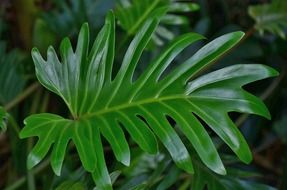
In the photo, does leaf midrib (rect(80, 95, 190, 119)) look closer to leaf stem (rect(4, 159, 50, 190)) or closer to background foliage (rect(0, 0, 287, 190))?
background foliage (rect(0, 0, 287, 190))

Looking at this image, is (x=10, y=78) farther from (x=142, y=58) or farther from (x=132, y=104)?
(x=132, y=104)

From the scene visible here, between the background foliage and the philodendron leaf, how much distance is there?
1.01 ft

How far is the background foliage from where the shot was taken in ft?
4.27

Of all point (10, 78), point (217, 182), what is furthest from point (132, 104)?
point (10, 78)

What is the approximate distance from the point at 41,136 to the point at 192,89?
0.23 m

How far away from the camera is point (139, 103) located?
87 cm

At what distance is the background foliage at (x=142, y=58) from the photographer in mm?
1303

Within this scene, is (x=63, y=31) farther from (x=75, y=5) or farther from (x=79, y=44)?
(x=79, y=44)

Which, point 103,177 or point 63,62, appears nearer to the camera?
point 103,177

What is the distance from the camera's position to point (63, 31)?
1.53 m

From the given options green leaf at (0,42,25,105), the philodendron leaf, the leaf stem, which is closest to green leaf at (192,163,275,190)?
the philodendron leaf

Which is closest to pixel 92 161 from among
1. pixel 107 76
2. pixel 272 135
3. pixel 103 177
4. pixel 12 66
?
pixel 103 177

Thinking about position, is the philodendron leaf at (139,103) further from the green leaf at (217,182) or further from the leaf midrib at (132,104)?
the green leaf at (217,182)

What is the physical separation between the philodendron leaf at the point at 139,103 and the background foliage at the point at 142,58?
1.01 feet
